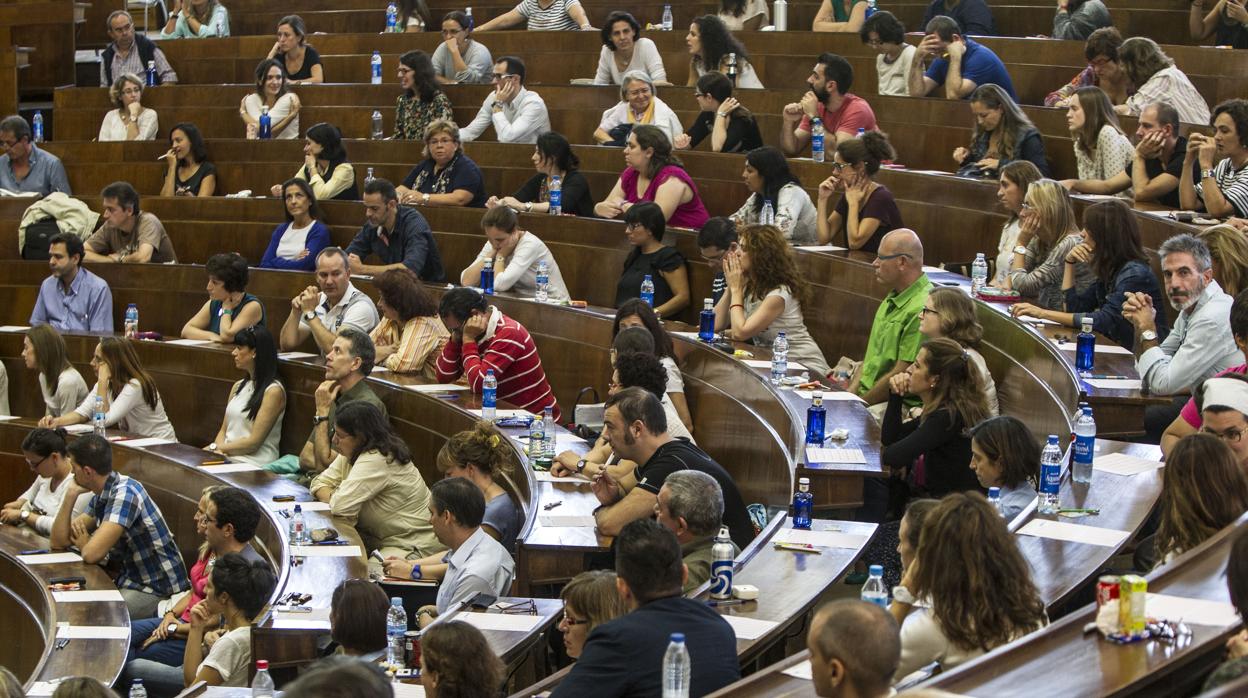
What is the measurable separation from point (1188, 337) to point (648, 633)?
7.89 feet

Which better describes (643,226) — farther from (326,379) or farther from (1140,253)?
(1140,253)

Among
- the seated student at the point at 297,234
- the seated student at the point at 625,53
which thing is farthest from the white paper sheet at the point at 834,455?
the seated student at the point at 625,53

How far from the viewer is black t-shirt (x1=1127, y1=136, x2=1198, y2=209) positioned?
6.81m

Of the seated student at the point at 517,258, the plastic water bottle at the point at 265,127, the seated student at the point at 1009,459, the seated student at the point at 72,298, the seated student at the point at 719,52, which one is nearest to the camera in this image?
the seated student at the point at 1009,459

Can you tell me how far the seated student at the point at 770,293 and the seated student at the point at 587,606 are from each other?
2684mm

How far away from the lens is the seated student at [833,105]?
27.3 ft

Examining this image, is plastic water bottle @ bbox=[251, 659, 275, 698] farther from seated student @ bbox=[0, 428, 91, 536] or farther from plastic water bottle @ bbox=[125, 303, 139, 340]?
plastic water bottle @ bbox=[125, 303, 139, 340]

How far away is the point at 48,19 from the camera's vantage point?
11727 millimetres

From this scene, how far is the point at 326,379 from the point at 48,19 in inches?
235

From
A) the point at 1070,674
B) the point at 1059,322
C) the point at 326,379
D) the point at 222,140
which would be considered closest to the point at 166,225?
the point at 222,140

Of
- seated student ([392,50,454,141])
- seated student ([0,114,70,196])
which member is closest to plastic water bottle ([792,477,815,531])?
seated student ([392,50,454,141])

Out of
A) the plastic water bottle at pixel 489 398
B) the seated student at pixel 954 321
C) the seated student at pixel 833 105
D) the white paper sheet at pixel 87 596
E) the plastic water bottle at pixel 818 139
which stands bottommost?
the white paper sheet at pixel 87 596

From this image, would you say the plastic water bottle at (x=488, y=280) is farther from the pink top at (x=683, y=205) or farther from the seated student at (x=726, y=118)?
the seated student at (x=726, y=118)

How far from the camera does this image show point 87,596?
597 centimetres
